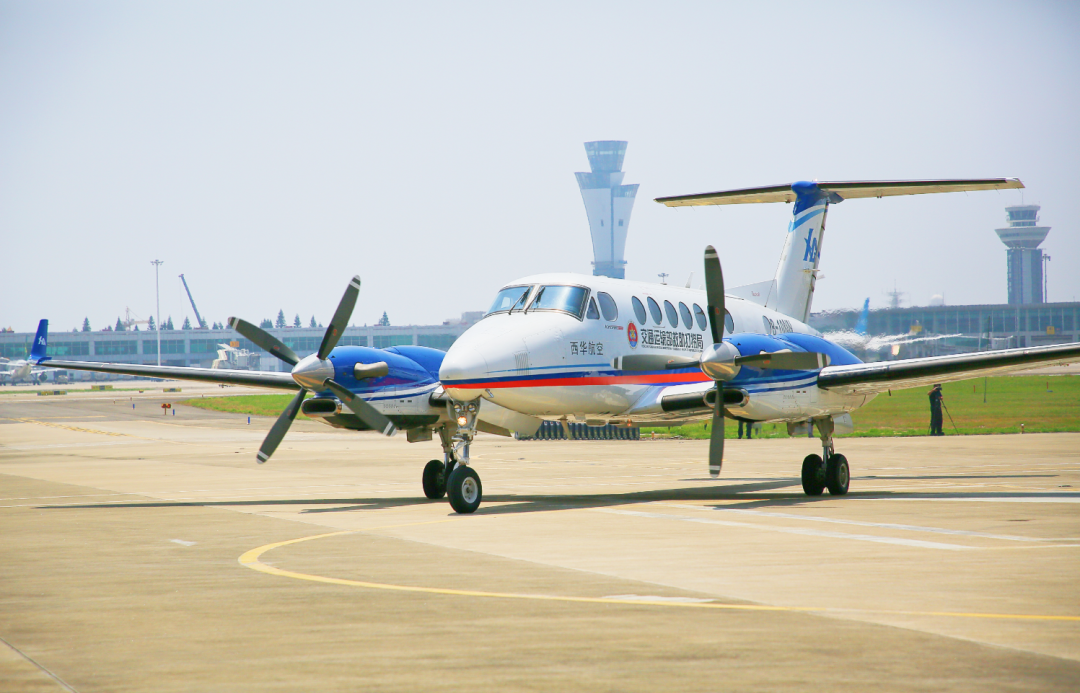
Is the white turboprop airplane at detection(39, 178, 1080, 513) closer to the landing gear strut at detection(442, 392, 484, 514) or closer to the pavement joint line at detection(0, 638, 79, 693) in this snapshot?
the landing gear strut at detection(442, 392, 484, 514)

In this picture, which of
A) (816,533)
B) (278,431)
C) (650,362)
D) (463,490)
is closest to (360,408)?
(278,431)

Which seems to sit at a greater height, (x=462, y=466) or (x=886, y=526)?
(x=462, y=466)

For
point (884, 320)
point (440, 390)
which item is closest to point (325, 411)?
point (440, 390)

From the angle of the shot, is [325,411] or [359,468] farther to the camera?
[359,468]

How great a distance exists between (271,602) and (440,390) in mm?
11819

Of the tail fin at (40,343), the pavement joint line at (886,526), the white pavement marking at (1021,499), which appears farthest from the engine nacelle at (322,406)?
the white pavement marking at (1021,499)

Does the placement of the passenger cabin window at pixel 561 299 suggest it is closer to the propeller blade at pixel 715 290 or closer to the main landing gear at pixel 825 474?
the propeller blade at pixel 715 290

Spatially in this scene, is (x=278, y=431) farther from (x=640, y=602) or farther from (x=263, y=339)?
(x=640, y=602)

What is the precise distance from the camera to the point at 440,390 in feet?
67.8

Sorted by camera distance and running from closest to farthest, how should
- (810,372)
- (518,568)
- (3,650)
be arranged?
(3,650), (518,568), (810,372)

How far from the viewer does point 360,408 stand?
19344 millimetres

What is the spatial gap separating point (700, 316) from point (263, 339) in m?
8.90

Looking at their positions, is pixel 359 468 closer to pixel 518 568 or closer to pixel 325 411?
pixel 325 411

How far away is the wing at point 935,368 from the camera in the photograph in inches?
707
